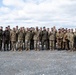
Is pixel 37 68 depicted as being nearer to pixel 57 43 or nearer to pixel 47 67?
pixel 47 67

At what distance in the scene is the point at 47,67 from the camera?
65.8 ft

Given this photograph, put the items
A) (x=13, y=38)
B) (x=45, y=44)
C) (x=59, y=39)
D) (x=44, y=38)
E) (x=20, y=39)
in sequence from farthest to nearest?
(x=45, y=44)
(x=59, y=39)
(x=44, y=38)
(x=20, y=39)
(x=13, y=38)

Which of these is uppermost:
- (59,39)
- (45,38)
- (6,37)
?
(6,37)

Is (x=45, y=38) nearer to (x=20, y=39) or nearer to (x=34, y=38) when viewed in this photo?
(x=34, y=38)

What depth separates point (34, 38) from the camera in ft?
110

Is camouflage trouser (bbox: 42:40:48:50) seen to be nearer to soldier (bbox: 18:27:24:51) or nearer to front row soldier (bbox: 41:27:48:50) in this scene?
front row soldier (bbox: 41:27:48:50)

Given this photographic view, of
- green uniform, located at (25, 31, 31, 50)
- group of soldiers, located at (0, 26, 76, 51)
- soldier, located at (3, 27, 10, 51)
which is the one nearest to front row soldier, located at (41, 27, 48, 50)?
group of soldiers, located at (0, 26, 76, 51)

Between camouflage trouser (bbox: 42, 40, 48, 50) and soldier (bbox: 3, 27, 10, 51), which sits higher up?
soldier (bbox: 3, 27, 10, 51)

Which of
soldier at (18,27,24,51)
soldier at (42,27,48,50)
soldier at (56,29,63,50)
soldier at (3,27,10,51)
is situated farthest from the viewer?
soldier at (56,29,63,50)

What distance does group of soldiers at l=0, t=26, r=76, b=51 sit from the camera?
1309 inches

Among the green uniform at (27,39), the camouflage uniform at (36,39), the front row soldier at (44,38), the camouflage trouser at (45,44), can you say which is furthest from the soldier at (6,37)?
the camouflage trouser at (45,44)

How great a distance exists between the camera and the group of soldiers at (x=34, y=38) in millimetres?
33250

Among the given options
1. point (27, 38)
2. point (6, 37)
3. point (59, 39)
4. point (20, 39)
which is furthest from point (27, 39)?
point (59, 39)

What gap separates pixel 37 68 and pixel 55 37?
14.5 m
